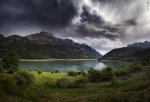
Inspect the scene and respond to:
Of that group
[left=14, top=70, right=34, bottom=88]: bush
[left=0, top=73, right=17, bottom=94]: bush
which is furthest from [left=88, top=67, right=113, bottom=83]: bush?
[left=0, top=73, right=17, bottom=94]: bush

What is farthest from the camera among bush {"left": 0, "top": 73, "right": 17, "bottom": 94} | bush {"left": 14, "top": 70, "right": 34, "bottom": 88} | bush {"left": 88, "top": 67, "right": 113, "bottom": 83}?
bush {"left": 88, "top": 67, "right": 113, "bottom": 83}

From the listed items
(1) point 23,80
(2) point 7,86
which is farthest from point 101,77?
(2) point 7,86

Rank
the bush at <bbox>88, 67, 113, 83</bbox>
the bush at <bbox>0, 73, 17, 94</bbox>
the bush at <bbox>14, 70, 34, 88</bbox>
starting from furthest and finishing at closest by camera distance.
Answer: the bush at <bbox>88, 67, 113, 83</bbox> < the bush at <bbox>14, 70, 34, 88</bbox> < the bush at <bbox>0, 73, 17, 94</bbox>

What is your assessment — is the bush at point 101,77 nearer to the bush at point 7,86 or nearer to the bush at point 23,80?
the bush at point 23,80

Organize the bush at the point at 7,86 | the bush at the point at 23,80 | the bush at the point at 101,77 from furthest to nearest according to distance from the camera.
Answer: the bush at the point at 101,77 → the bush at the point at 23,80 → the bush at the point at 7,86

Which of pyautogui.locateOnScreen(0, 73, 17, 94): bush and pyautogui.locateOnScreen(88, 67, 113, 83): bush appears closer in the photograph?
pyautogui.locateOnScreen(0, 73, 17, 94): bush

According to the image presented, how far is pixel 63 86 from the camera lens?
60406mm

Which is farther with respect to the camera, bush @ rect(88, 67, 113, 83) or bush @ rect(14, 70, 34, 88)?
bush @ rect(88, 67, 113, 83)

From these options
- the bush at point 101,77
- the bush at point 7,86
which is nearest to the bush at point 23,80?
the bush at point 7,86

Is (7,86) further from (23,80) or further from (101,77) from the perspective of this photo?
(101,77)

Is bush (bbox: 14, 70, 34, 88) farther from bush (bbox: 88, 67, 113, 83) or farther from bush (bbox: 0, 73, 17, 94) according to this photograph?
bush (bbox: 88, 67, 113, 83)

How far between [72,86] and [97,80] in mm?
17028

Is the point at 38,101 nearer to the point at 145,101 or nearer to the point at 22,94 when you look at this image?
the point at 22,94

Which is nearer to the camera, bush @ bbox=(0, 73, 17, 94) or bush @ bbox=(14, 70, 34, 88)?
bush @ bbox=(0, 73, 17, 94)
